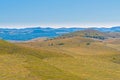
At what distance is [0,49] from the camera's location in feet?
550

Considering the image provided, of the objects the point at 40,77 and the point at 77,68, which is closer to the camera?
the point at 40,77

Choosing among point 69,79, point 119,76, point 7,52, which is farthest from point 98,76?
point 7,52

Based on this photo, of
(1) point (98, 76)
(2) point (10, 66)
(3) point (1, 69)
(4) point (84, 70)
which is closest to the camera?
(3) point (1, 69)

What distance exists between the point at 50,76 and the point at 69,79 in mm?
6811

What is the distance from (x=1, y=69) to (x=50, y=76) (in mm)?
18589

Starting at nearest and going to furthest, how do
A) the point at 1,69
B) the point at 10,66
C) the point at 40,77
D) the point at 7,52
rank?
the point at 40,77 → the point at 1,69 → the point at 10,66 → the point at 7,52

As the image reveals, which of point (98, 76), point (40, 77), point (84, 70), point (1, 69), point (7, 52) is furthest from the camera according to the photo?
point (7, 52)

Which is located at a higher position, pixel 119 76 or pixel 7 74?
pixel 7 74

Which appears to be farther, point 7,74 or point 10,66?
point 10,66

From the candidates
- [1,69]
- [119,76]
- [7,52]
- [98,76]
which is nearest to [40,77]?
[1,69]

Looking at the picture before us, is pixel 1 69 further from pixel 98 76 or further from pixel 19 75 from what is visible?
pixel 98 76

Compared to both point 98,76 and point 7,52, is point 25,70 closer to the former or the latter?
point 98,76

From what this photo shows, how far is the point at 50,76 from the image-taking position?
106000 millimetres

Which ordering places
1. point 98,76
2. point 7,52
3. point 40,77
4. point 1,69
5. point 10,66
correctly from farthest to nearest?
point 7,52 < point 98,76 < point 10,66 < point 1,69 < point 40,77
